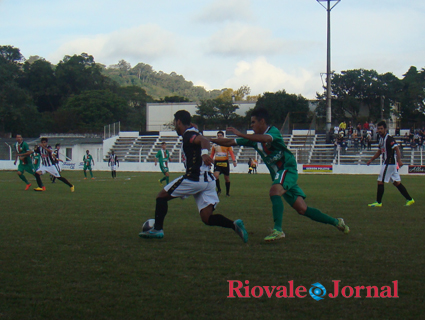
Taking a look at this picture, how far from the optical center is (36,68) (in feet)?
278

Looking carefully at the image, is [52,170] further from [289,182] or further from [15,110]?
[15,110]

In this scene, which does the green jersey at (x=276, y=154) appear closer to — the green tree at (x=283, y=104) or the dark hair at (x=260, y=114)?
the dark hair at (x=260, y=114)

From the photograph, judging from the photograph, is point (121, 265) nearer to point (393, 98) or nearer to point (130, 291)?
point (130, 291)

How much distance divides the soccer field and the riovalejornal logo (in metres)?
0.02

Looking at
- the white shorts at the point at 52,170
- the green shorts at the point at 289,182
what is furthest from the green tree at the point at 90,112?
the green shorts at the point at 289,182

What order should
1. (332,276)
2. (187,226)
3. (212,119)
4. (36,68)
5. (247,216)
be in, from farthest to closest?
1. (36,68)
2. (212,119)
3. (247,216)
4. (187,226)
5. (332,276)

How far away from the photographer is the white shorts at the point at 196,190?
607cm

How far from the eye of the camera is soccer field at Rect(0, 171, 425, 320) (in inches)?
139

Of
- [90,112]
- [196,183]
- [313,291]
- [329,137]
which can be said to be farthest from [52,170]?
[90,112]

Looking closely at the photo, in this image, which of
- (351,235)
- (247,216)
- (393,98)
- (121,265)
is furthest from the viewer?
(393,98)

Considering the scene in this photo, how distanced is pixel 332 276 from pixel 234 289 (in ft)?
3.42

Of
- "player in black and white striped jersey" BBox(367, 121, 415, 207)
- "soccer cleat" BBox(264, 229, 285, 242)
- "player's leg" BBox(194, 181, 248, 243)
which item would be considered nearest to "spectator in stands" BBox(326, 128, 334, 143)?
"player in black and white striped jersey" BBox(367, 121, 415, 207)

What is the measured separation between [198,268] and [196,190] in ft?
5.24

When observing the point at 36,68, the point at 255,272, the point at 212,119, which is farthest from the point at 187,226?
the point at 36,68
